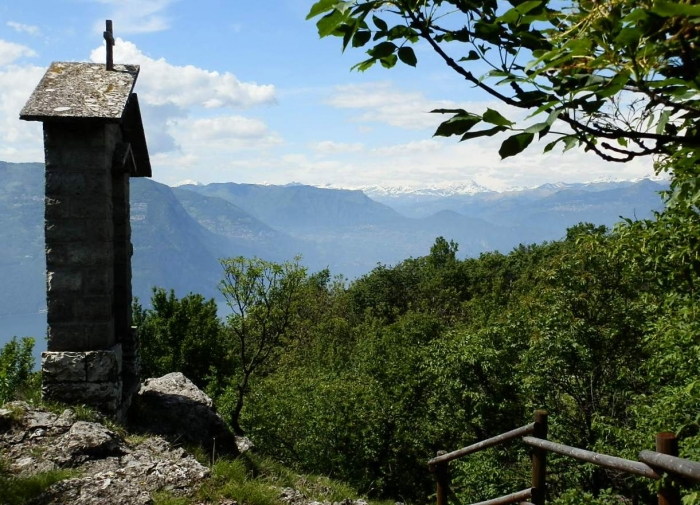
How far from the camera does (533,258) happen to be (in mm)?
49844

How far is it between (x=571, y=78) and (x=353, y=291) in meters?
50.8

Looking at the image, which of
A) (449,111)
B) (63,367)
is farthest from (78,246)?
(449,111)

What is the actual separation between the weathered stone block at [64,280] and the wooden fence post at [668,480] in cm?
740

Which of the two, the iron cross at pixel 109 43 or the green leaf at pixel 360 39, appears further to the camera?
the iron cross at pixel 109 43

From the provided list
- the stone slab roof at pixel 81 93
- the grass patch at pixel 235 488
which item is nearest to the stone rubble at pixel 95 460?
the grass patch at pixel 235 488

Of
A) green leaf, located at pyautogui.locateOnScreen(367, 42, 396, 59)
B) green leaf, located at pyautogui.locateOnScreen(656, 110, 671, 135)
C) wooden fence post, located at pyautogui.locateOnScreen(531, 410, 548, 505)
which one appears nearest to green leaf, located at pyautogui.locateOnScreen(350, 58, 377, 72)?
green leaf, located at pyautogui.locateOnScreen(367, 42, 396, 59)

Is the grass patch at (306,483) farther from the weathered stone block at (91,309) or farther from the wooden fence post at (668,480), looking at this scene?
the wooden fence post at (668,480)

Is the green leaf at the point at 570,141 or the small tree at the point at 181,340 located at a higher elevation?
the green leaf at the point at 570,141

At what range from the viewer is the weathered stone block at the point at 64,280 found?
319 inches

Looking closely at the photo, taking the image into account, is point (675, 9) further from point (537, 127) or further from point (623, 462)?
point (623, 462)

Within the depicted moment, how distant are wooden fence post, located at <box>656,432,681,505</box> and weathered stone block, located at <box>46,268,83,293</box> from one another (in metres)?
7.40

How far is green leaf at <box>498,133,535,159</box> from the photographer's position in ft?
5.75

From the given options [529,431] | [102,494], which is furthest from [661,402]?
[102,494]

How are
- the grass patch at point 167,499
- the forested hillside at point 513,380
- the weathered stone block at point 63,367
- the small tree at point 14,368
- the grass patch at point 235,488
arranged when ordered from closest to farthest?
the grass patch at point 167,499 < the grass patch at point 235,488 < the weathered stone block at point 63,367 < the small tree at point 14,368 < the forested hillside at point 513,380
